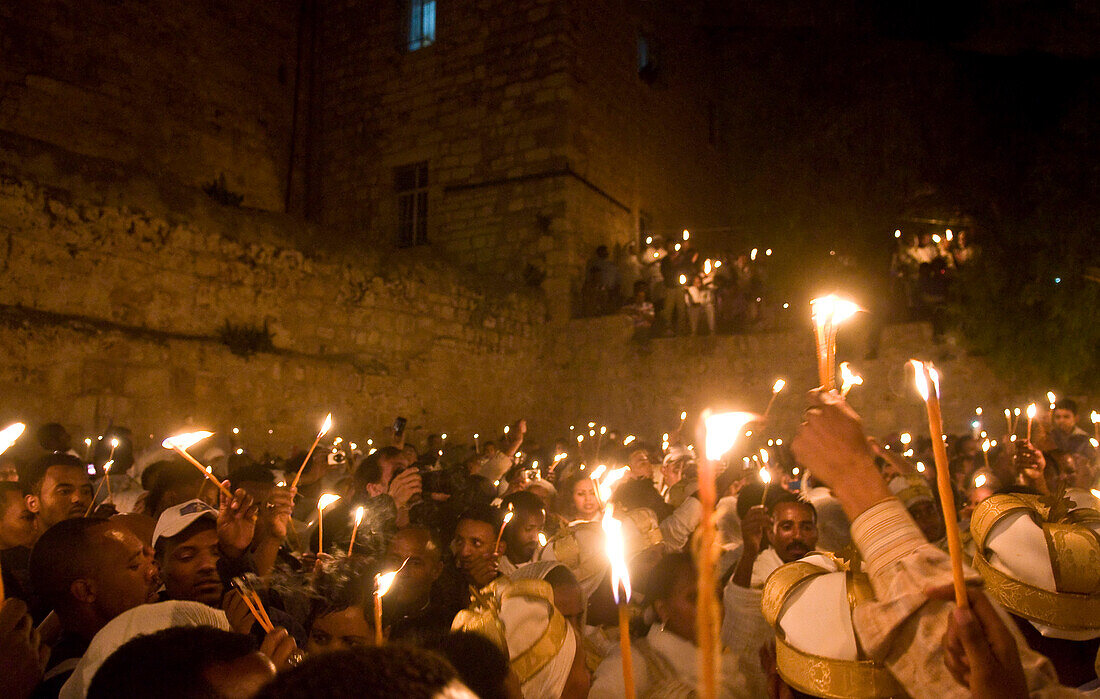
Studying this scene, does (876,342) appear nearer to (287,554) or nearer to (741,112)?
(287,554)

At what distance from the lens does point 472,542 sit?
3.79 m

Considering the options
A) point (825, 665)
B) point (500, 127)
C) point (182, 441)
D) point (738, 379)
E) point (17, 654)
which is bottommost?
point (17, 654)

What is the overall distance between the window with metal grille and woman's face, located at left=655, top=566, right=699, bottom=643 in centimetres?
1477

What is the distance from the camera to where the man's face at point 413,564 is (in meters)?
3.42

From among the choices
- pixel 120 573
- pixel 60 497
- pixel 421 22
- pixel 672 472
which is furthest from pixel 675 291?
pixel 120 573

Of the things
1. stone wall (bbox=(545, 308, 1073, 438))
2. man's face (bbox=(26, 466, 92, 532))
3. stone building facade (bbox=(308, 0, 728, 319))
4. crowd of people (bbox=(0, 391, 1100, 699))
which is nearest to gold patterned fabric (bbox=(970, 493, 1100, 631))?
crowd of people (bbox=(0, 391, 1100, 699))

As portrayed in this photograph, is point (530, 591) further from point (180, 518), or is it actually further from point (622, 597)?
point (180, 518)

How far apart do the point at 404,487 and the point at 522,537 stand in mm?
800

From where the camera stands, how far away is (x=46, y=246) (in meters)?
8.12

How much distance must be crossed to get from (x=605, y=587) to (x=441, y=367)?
9.51m

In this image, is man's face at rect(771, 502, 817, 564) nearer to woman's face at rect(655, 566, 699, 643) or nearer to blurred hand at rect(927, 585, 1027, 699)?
woman's face at rect(655, 566, 699, 643)

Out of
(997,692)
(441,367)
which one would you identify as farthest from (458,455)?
(997,692)

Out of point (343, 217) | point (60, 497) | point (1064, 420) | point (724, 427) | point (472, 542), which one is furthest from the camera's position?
point (343, 217)

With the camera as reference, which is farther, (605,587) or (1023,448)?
(1023,448)
